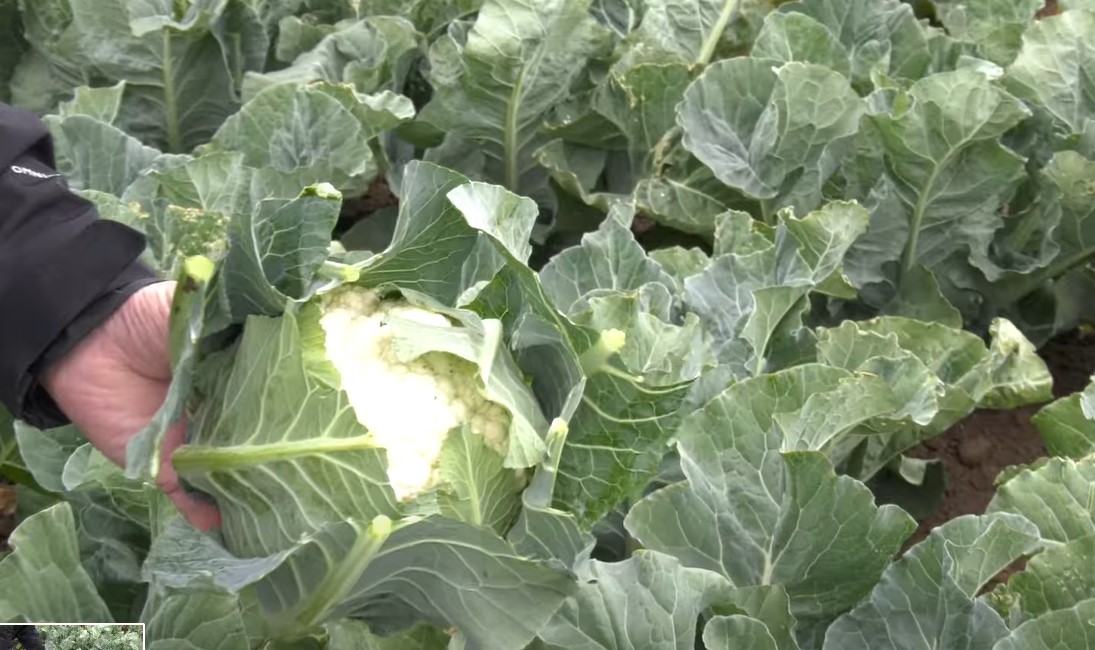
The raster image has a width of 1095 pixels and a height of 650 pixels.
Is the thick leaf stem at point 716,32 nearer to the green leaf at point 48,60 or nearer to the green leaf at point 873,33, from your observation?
the green leaf at point 873,33

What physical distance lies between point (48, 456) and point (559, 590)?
2.24 ft

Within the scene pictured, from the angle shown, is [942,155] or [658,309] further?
[942,155]

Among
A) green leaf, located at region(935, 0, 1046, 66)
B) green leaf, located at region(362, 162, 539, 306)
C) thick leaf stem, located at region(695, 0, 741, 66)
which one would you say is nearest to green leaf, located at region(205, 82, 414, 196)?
green leaf, located at region(362, 162, 539, 306)

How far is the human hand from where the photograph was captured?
1.00m

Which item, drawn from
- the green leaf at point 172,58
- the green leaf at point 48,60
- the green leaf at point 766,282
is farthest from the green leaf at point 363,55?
the green leaf at point 766,282

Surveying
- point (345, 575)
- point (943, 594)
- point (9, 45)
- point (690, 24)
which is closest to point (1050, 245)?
point (690, 24)

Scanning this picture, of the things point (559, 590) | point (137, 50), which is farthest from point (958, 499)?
point (137, 50)

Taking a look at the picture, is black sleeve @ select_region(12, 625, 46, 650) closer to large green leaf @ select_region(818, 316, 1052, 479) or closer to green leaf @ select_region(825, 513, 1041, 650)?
green leaf @ select_region(825, 513, 1041, 650)

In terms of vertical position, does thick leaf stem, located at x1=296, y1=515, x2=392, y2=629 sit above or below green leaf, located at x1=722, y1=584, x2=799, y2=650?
above

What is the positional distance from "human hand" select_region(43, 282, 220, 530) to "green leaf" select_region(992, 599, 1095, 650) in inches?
27.2

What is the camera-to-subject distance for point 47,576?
1.00 meters

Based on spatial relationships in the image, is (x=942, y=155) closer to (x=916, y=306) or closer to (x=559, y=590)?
(x=916, y=306)

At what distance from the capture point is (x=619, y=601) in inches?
40.6

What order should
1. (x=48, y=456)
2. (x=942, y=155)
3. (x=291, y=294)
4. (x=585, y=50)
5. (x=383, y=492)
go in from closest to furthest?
1. (x=383, y=492)
2. (x=291, y=294)
3. (x=48, y=456)
4. (x=942, y=155)
5. (x=585, y=50)
